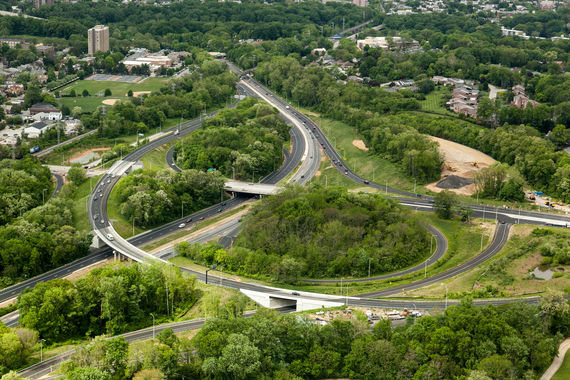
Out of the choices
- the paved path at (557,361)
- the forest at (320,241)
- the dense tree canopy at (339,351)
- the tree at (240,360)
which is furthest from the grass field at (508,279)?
the tree at (240,360)

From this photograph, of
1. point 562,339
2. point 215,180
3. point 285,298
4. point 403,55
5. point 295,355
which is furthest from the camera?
point 403,55

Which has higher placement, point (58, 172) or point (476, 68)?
point (476, 68)

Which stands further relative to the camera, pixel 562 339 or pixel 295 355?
pixel 562 339

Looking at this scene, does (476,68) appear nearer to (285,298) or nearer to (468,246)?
(468,246)

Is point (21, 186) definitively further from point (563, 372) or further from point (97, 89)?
point (563, 372)

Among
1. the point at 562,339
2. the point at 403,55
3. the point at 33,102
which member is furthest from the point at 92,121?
the point at 562,339

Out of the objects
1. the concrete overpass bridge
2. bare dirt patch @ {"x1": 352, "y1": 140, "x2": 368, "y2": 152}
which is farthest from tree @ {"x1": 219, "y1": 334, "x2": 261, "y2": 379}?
bare dirt patch @ {"x1": 352, "y1": 140, "x2": 368, "y2": 152}

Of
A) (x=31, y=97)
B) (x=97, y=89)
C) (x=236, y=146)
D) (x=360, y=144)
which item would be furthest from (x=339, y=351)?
(x=97, y=89)
